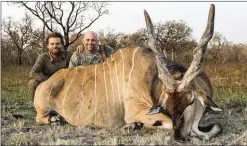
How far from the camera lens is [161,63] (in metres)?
3.26

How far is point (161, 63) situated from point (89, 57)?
2073 mm

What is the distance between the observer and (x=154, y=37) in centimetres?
335

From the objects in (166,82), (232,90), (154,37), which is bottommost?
(232,90)

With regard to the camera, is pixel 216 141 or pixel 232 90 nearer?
pixel 216 141

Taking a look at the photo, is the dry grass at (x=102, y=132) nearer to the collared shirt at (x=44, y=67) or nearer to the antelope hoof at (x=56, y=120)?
the antelope hoof at (x=56, y=120)

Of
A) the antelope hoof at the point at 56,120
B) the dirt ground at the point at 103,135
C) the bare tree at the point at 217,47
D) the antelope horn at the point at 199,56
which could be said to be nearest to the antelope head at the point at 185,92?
the antelope horn at the point at 199,56

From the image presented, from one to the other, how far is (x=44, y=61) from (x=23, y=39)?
2094 cm

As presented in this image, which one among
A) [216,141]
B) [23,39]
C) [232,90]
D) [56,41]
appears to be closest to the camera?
[216,141]

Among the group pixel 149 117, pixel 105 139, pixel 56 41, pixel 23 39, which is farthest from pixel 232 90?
pixel 23 39

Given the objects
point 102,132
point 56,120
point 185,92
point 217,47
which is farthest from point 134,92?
point 217,47

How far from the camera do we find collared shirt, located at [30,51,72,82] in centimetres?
518

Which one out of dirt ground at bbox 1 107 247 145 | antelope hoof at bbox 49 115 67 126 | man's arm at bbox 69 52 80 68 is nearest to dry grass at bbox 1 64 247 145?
dirt ground at bbox 1 107 247 145

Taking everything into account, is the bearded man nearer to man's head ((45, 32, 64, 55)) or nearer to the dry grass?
man's head ((45, 32, 64, 55))

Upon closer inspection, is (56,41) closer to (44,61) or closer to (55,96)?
(44,61)
